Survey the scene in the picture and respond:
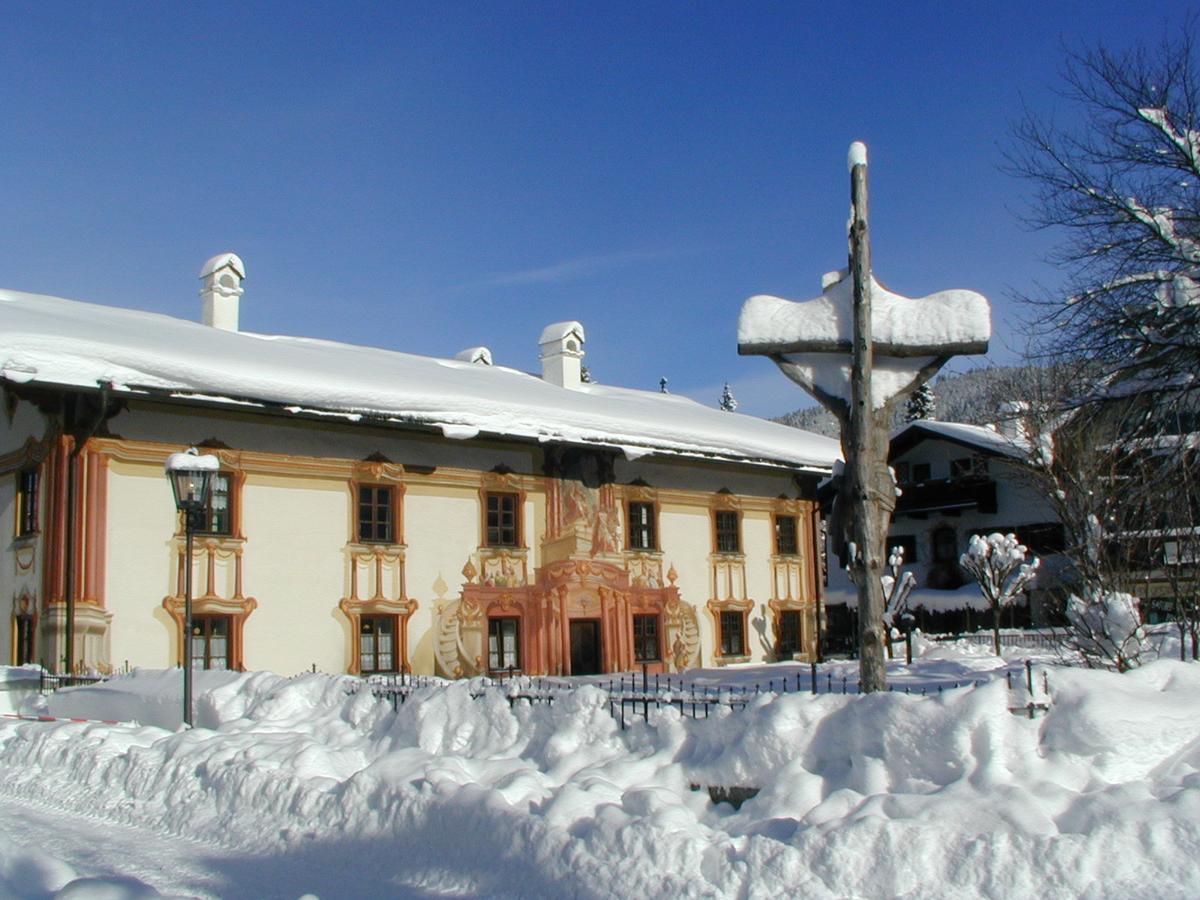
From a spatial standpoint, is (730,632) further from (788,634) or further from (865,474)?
(865,474)

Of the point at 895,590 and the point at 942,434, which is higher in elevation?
the point at 942,434

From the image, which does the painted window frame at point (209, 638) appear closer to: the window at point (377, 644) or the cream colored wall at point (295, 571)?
the cream colored wall at point (295, 571)

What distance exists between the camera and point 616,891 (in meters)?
7.12

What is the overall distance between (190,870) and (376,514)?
14.6m

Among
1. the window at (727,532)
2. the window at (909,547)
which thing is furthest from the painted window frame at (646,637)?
the window at (909,547)

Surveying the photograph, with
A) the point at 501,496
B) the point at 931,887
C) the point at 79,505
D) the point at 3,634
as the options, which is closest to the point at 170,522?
the point at 79,505

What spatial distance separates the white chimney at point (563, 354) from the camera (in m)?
31.2

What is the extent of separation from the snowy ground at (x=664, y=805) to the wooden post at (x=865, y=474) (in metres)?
1.03

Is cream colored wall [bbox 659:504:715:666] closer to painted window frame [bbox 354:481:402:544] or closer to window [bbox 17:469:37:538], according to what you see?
painted window frame [bbox 354:481:402:544]

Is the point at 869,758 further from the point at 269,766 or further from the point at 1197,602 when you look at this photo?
the point at 1197,602

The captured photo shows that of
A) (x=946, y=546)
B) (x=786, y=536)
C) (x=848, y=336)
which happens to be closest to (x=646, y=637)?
(x=786, y=536)

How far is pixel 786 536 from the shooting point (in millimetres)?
29984

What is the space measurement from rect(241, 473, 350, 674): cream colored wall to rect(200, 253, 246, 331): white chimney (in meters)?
7.40

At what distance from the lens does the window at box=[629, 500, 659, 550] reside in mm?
26609
